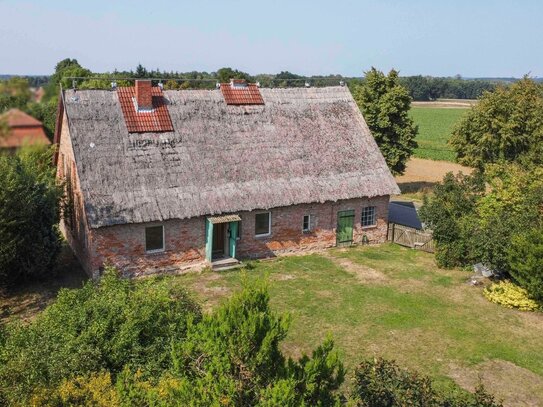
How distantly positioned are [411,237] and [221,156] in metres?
10.6

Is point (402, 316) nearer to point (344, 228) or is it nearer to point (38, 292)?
point (344, 228)

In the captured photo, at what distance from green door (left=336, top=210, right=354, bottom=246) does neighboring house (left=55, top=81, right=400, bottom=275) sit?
5cm

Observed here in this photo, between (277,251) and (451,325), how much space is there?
888 cm

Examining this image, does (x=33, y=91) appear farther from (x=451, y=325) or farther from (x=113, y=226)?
(x=451, y=325)

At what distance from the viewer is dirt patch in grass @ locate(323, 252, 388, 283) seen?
71.4 feet

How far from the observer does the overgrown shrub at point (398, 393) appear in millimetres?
9375

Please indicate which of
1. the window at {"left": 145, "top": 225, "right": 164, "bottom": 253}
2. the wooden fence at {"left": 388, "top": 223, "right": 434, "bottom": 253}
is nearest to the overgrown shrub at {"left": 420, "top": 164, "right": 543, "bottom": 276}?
the wooden fence at {"left": 388, "top": 223, "right": 434, "bottom": 253}

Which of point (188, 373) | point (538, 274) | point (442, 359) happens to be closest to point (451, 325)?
point (442, 359)

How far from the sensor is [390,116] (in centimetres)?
3662

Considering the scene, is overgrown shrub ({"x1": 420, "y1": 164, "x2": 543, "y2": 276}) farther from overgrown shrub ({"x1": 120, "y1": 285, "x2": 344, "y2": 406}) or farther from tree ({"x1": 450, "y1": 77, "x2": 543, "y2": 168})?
overgrown shrub ({"x1": 120, "y1": 285, "x2": 344, "y2": 406})

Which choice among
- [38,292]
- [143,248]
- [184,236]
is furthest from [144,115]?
[38,292]

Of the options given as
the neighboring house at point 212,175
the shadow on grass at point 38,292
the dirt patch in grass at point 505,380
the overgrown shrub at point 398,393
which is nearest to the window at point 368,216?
the neighboring house at point 212,175

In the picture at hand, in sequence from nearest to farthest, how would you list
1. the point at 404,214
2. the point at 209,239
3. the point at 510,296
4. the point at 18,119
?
1. the point at 18,119
2. the point at 510,296
3. the point at 209,239
4. the point at 404,214

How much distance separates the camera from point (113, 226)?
19875 millimetres
